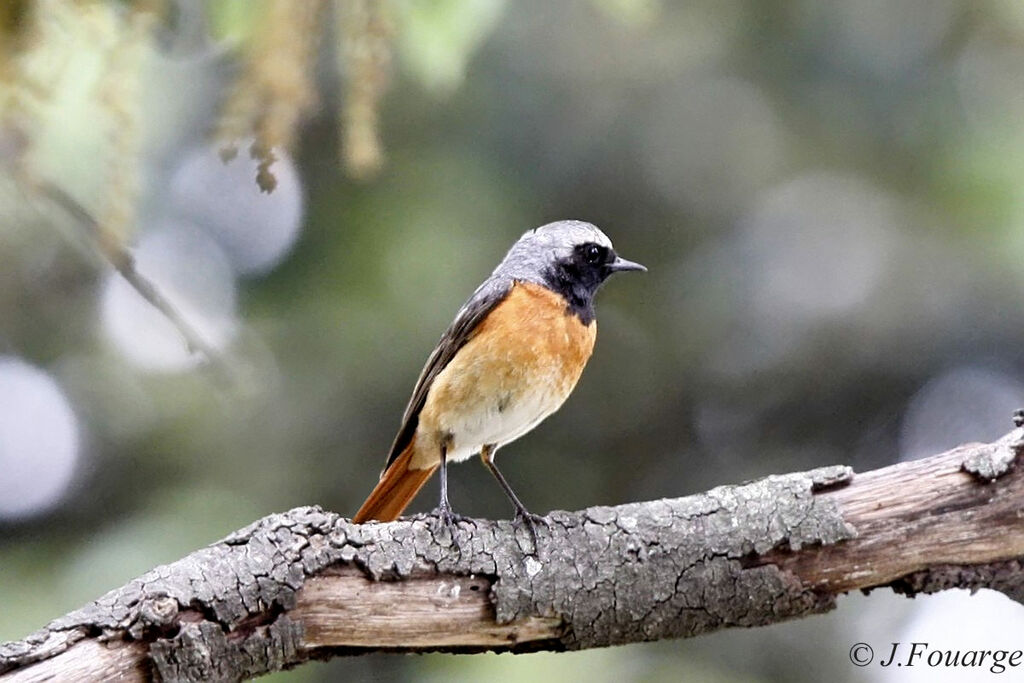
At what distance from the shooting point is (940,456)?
356cm

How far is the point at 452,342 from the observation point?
4.75 metres

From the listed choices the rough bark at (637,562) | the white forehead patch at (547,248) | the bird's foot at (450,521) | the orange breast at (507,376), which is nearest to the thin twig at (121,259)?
the rough bark at (637,562)

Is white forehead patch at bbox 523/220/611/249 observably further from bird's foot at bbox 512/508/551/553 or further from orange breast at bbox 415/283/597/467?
bird's foot at bbox 512/508/551/553

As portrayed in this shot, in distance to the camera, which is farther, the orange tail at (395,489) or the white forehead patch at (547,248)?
the white forehead patch at (547,248)

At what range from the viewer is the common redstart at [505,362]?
14.8 ft

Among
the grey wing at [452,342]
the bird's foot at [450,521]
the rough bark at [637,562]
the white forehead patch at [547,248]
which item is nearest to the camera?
the rough bark at [637,562]

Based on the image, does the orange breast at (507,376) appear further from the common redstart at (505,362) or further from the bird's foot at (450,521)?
the bird's foot at (450,521)

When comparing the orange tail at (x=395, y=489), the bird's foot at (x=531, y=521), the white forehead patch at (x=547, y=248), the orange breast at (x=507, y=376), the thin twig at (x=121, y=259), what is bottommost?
the thin twig at (x=121, y=259)

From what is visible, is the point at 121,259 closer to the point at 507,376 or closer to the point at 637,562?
the point at 637,562

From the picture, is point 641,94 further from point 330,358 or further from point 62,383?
point 62,383

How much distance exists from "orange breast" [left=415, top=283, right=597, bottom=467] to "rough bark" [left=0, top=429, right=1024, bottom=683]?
89cm

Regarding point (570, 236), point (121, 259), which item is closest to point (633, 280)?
point (570, 236)

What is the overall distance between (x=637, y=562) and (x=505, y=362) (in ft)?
3.98

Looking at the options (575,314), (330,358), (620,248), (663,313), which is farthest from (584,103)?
(575,314)
